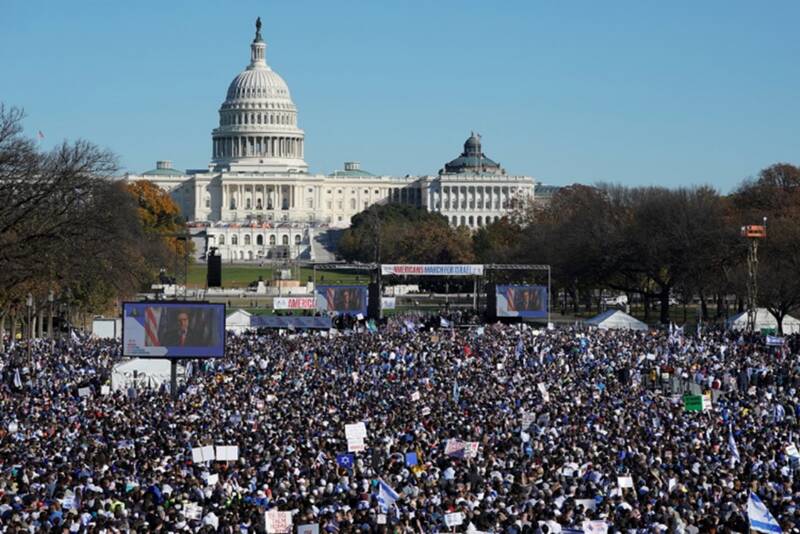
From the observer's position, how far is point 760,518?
62.6 feet

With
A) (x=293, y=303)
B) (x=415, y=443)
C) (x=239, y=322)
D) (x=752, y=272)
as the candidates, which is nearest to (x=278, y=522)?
(x=415, y=443)

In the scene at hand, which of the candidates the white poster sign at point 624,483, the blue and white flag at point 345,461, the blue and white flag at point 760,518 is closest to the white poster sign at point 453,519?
the blue and white flag at point 760,518

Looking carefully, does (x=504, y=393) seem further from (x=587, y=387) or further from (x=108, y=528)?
(x=108, y=528)

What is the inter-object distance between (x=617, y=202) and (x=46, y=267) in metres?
54.2

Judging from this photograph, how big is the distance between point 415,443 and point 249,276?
112035 mm

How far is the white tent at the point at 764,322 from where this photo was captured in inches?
2484

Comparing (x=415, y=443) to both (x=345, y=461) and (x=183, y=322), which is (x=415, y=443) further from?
(x=183, y=322)

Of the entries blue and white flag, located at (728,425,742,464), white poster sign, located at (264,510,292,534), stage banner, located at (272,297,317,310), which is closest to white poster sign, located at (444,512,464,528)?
white poster sign, located at (264,510,292,534)

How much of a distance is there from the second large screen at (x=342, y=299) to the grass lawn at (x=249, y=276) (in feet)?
157

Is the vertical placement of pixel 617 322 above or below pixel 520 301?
below

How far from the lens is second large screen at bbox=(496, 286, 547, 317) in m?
66.8

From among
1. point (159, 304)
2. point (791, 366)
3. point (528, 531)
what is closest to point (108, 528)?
point (528, 531)

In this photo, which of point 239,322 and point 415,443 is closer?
point 415,443

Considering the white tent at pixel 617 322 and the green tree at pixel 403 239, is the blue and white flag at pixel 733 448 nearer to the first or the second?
the white tent at pixel 617 322
